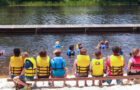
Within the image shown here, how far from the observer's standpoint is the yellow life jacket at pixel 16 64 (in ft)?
22.7

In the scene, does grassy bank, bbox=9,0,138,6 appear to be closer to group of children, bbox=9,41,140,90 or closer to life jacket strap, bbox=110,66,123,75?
group of children, bbox=9,41,140,90

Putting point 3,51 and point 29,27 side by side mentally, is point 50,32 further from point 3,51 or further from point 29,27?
point 3,51

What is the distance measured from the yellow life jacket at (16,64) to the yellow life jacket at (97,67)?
99.6 inches

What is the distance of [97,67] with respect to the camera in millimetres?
7031

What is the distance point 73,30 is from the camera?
66.3 ft

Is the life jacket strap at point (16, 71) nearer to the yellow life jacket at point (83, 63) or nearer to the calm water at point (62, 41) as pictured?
the yellow life jacket at point (83, 63)

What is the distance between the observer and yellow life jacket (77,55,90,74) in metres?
7.05

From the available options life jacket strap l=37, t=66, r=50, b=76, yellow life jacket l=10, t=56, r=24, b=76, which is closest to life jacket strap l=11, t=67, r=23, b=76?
yellow life jacket l=10, t=56, r=24, b=76

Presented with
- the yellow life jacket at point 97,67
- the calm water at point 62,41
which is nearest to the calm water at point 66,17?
the calm water at point 62,41

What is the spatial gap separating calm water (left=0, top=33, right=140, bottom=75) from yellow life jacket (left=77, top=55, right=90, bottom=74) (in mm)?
4862

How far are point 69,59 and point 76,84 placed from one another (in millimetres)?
4948

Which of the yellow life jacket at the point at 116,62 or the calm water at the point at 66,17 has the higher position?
the yellow life jacket at the point at 116,62

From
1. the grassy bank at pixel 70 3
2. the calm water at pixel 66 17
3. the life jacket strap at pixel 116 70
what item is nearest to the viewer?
the life jacket strap at pixel 116 70

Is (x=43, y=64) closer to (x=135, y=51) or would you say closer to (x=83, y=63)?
(x=83, y=63)
